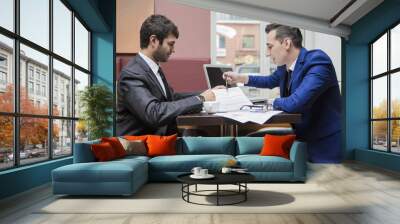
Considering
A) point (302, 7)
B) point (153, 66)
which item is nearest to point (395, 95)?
point (302, 7)

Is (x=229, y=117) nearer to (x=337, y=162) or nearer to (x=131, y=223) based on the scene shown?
(x=337, y=162)

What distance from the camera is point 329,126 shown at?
15.4ft

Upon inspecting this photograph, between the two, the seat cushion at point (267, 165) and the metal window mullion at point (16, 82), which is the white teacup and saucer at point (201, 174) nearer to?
the seat cushion at point (267, 165)

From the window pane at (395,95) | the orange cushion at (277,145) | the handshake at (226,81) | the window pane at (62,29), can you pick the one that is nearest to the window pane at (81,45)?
the window pane at (62,29)

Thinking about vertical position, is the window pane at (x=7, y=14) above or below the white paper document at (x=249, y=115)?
above

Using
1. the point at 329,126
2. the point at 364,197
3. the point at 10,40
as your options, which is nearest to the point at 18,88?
the point at 10,40

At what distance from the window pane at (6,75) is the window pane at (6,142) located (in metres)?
0.13

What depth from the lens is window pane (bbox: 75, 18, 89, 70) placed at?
692 cm

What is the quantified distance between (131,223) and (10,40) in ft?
8.41

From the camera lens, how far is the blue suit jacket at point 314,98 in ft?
14.9

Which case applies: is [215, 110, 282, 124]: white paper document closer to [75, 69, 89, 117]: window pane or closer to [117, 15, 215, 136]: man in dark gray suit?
[117, 15, 215, 136]: man in dark gray suit

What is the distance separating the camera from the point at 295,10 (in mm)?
6367

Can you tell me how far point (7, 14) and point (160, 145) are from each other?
7.89 ft

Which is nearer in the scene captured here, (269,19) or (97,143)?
(97,143)
